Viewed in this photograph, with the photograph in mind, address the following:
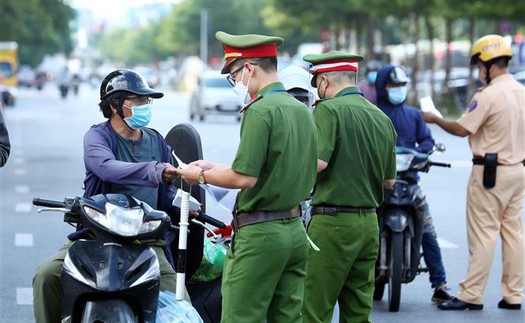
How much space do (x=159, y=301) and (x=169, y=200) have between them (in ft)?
2.36

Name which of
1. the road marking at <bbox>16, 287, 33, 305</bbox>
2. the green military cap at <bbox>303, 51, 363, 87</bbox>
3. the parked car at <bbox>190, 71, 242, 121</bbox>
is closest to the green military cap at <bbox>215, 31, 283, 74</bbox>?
the green military cap at <bbox>303, 51, 363, 87</bbox>

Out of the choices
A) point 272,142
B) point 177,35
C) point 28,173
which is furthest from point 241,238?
point 177,35

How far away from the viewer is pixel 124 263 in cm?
545

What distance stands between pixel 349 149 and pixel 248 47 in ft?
4.22

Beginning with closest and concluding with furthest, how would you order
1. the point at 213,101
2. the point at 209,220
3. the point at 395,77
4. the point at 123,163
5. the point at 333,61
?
the point at 123,163 → the point at 209,220 → the point at 333,61 → the point at 395,77 → the point at 213,101

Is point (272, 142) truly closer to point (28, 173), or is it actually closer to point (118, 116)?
point (118, 116)

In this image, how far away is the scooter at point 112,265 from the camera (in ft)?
17.7

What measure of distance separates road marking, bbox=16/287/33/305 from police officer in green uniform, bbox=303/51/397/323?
10.8 feet

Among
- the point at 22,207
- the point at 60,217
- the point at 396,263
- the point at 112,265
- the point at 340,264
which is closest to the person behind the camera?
the point at 112,265

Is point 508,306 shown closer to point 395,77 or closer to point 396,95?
point 396,95

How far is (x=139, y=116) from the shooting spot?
6.12 m

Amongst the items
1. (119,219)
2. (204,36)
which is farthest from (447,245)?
(204,36)

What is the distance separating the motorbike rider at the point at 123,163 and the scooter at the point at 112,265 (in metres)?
0.16

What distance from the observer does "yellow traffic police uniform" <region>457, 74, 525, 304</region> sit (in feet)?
30.0
